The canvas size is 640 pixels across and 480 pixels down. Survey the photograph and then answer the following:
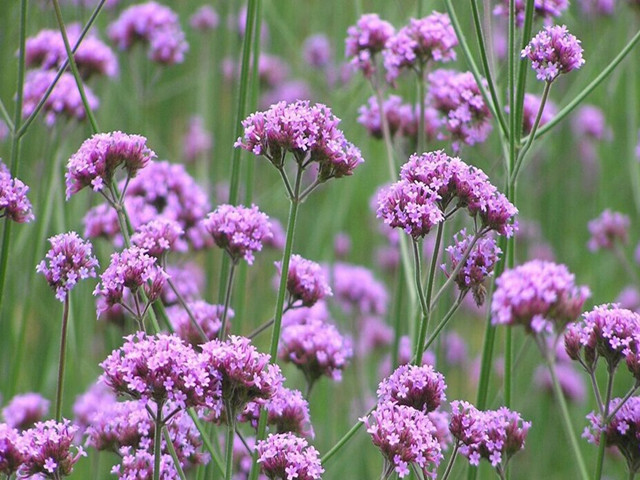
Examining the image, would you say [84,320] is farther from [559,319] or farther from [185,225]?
[559,319]

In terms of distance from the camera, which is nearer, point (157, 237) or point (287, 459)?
point (287, 459)

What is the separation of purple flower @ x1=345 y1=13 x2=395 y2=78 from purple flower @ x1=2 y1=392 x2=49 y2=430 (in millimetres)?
1172

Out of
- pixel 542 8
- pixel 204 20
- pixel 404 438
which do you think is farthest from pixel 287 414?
pixel 204 20

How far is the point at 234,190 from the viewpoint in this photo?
181cm

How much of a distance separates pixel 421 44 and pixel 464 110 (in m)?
0.20

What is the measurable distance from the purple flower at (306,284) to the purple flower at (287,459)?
1.38ft

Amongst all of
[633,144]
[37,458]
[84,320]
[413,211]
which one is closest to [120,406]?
[37,458]

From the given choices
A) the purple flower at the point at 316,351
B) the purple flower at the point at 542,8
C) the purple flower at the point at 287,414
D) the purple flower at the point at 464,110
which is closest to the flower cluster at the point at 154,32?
the purple flower at the point at 464,110

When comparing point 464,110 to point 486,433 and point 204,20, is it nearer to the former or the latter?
Answer: point 486,433

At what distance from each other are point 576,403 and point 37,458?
2.62 metres

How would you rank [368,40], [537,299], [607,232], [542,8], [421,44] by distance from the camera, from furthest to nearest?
[607,232]
[368,40]
[421,44]
[542,8]
[537,299]

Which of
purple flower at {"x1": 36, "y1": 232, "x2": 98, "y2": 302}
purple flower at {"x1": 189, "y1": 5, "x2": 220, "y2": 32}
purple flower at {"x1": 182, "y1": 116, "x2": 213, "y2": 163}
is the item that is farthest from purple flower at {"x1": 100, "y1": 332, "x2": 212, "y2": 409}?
purple flower at {"x1": 189, "y1": 5, "x2": 220, "y2": 32}

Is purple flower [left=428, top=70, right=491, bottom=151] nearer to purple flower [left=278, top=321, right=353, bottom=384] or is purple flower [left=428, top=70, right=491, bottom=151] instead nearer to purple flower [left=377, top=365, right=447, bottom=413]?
purple flower [left=278, top=321, right=353, bottom=384]

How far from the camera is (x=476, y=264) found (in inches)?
60.1
